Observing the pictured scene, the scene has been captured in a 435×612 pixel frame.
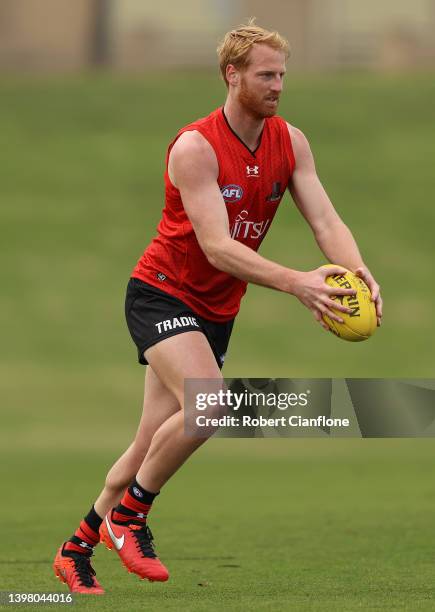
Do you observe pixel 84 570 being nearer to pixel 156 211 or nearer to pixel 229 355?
pixel 229 355

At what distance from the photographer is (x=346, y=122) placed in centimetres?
3616

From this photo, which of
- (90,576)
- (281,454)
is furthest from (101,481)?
(90,576)

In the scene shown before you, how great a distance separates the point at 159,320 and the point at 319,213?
1.08m

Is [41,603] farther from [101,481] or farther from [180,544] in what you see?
[101,481]

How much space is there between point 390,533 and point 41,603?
4199mm

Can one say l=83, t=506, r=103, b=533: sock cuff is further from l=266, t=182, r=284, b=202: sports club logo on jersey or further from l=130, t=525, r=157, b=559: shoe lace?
l=266, t=182, r=284, b=202: sports club logo on jersey

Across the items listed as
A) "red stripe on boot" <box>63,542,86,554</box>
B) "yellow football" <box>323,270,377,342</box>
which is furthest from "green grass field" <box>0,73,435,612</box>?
"yellow football" <box>323,270,377,342</box>

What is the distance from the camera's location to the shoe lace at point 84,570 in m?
8.16

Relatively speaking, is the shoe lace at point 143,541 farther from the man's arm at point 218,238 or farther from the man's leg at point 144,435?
the man's arm at point 218,238

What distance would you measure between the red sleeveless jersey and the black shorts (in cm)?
5

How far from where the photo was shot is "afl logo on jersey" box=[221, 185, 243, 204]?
8.05m

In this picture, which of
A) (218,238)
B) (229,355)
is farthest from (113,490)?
(229,355)

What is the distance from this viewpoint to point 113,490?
27.7ft

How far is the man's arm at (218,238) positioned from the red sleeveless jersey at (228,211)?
0.12 meters
